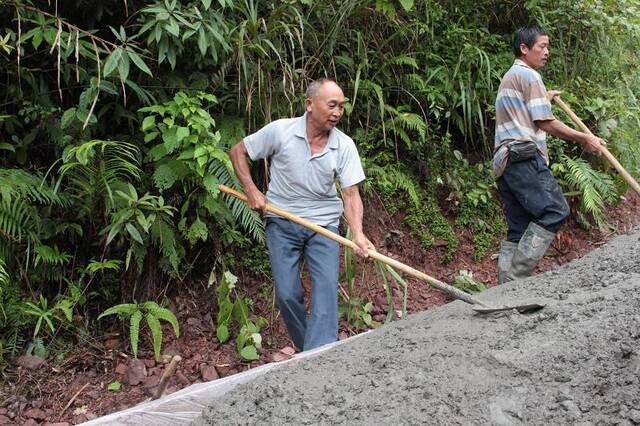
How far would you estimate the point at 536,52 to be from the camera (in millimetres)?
4266

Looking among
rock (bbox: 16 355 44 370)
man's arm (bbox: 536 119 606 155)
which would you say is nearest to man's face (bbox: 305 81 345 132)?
man's arm (bbox: 536 119 606 155)

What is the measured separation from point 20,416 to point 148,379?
72 centimetres

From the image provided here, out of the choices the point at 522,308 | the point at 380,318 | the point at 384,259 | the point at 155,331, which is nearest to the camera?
the point at 522,308

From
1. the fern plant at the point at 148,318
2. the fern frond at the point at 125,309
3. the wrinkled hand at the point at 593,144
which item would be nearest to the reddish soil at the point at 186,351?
the fern plant at the point at 148,318

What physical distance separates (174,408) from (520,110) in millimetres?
2831

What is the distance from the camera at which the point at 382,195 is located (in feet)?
18.3

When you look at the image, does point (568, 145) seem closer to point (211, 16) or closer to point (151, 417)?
point (211, 16)

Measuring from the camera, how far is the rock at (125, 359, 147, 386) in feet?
13.4

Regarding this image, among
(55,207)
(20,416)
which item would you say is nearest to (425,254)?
(55,207)

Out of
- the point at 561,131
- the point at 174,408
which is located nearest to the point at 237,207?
the point at 561,131

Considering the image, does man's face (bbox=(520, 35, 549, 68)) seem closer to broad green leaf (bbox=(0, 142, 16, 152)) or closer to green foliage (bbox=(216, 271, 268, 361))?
green foliage (bbox=(216, 271, 268, 361))

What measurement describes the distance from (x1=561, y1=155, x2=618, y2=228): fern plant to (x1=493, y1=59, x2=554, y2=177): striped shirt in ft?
5.18

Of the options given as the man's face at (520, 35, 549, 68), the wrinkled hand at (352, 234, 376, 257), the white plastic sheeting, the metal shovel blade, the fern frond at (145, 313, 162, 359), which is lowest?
the fern frond at (145, 313, 162, 359)

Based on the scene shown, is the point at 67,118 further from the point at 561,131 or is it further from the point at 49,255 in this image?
the point at 561,131
